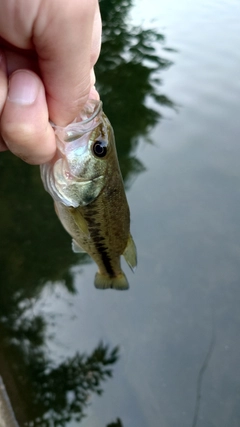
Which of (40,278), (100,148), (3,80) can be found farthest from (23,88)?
(40,278)

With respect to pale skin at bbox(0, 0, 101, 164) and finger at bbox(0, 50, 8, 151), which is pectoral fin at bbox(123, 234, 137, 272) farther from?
finger at bbox(0, 50, 8, 151)

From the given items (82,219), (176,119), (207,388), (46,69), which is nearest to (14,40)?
(46,69)

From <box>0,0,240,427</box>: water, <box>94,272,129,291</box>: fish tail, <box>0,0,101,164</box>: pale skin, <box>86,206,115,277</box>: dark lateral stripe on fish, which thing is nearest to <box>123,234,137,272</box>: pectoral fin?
<box>86,206,115,277</box>: dark lateral stripe on fish

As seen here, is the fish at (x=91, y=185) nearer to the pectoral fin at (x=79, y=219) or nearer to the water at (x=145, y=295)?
the pectoral fin at (x=79, y=219)

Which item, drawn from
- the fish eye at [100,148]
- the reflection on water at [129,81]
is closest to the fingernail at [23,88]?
the fish eye at [100,148]

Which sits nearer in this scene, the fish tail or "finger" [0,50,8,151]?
"finger" [0,50,8,151]

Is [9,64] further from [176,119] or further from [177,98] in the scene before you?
[177,98]
